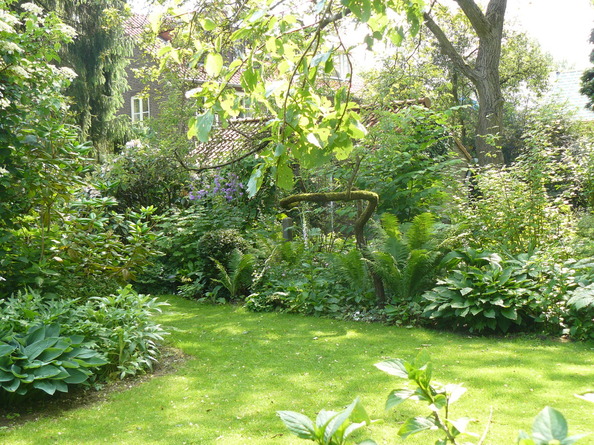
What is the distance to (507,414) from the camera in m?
3.90

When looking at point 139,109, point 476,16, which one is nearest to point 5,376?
point 476,16

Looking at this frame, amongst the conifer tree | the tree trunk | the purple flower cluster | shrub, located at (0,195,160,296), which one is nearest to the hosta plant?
shrub, located at (0,195,160,296)

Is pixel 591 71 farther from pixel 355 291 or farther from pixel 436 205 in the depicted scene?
pixel 355 291

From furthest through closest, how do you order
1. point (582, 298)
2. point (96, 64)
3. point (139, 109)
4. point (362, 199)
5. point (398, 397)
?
point (139, 109) → point (96, 64) → point (362, 199) → point (582, 298) → point (398, 397)

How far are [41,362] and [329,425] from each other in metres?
3.53

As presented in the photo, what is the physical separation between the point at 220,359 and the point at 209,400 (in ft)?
3.94

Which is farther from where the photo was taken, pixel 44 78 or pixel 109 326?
pixel 44 78

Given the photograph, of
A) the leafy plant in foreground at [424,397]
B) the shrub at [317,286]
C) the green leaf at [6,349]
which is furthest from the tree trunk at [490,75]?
the leafy plant in foreground at [424,397]

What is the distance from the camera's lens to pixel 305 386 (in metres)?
4.66

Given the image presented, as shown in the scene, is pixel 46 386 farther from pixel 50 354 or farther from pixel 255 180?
pixel 255 180

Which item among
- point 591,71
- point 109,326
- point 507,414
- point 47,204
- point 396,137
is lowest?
point 507,414

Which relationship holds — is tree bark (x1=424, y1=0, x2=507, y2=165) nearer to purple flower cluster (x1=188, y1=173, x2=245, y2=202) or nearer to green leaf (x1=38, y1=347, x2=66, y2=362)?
purple flower cluster (x1=188, y1=173, x2=245, y2=202)

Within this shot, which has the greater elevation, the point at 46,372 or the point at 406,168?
the point at 406,168

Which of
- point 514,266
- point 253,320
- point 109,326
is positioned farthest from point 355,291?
point 109,326
